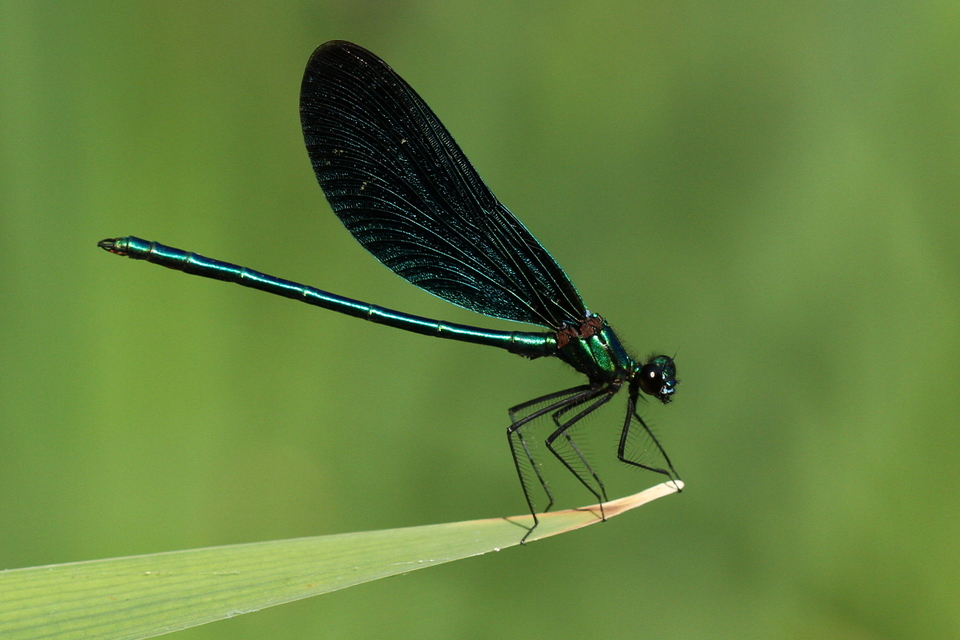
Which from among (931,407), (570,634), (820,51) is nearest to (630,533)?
(570,634)

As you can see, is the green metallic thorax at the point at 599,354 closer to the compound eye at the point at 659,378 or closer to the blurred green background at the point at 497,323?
the compound eye at the point at 659,378

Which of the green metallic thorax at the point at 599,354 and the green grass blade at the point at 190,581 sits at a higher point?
the green metallic thorax at the point at 599,354

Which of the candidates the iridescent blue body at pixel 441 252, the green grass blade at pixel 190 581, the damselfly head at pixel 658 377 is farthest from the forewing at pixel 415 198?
the green grass blade at pixel 190 581

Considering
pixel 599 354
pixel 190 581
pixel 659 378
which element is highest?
pixel 599 354

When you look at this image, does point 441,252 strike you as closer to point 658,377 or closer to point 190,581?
point 658,377

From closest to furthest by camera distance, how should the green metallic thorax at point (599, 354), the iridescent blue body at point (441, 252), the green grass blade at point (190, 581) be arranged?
the green grass blade at point (190, 581) → the iridescent blue body at point (441, 252) → the green metallic thorax at point (599, 354)

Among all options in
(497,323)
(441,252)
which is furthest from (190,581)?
(497,323)
